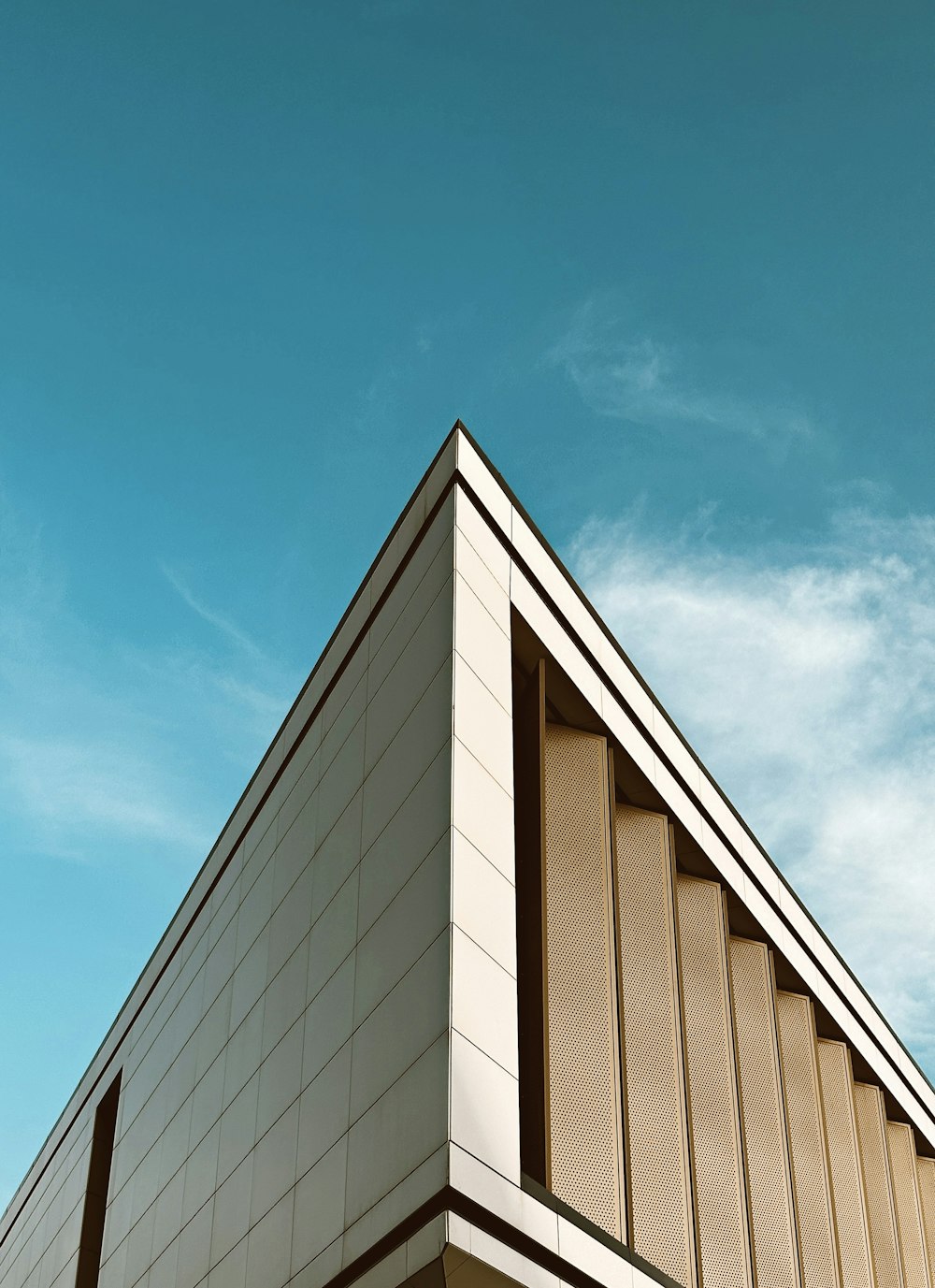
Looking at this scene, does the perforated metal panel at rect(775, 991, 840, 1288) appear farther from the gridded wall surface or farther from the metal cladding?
the gridded wall surface

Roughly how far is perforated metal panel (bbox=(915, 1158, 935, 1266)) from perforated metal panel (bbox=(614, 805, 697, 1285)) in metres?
13.6

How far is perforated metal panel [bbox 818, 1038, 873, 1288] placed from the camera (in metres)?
23.1

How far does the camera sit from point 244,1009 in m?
19.1

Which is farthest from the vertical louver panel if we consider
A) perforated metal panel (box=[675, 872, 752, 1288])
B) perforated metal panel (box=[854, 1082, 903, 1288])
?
perforated metal panel (box=[854, 1082, 903, 1288])

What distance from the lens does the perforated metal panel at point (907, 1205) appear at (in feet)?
86.8

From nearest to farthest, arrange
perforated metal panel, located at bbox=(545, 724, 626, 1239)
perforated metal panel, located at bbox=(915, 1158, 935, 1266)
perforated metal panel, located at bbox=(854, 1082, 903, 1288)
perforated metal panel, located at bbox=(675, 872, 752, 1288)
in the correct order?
perforated metal panel, located at bbox=(545, 724, 626, 1239), perforated metal panel, located at bbox=(675, 872, 752, 1288), perforated metal panel, located at bbox=(854, 1082, 903, 1288), perforated metal panel, located at bbox=(915, 1158, 935, 1266)

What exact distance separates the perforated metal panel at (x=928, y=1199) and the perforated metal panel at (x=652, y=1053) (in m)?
13.6

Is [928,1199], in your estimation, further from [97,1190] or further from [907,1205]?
[97,1190]

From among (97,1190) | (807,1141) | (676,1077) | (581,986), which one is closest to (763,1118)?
(807,1141)

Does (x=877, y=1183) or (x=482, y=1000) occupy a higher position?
(x=877, y=1183)

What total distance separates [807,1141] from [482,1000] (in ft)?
40.9

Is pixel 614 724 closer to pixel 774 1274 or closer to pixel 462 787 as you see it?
pixel 462 787

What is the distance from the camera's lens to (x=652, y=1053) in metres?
17.4

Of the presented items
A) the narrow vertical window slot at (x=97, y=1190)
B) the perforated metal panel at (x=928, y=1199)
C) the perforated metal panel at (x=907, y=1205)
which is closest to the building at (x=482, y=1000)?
the narrow vertical window slot at (x=97, y=1190)
